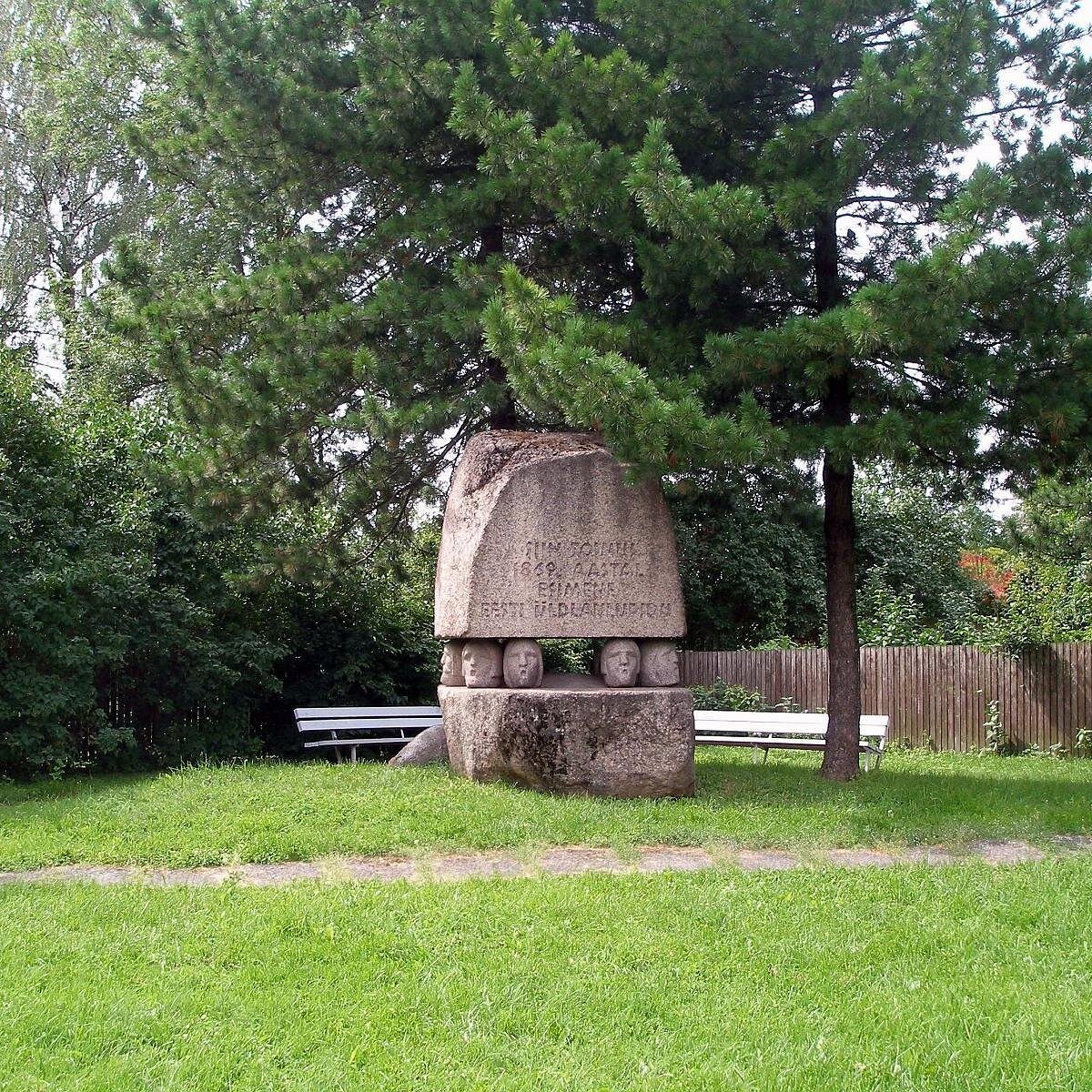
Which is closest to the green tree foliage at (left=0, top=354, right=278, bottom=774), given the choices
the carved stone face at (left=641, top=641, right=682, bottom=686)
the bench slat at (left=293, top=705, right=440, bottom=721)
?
the bench slat at (left=293, top=705, right=440, bottom=721)

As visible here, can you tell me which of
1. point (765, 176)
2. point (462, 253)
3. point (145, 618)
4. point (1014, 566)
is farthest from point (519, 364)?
point (1014, 566)

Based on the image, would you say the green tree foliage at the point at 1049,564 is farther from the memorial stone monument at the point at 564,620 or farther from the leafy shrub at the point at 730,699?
the memorial stone monument at the point at 564,620

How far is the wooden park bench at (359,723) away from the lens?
1270 centimetres

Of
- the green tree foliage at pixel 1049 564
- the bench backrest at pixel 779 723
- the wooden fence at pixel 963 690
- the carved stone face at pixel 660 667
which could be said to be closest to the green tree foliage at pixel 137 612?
the bench backrest at pixel 779 723

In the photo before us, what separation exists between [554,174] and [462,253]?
8.91 feet

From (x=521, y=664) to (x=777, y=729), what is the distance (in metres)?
5.28

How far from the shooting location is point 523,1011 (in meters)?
4.07

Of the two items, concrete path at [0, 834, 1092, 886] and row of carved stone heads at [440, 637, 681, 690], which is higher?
row of carved stone heads at [440, 637, 681, 690]

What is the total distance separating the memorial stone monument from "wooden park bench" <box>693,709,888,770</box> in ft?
12.2

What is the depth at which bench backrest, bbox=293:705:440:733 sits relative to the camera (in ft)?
41.7

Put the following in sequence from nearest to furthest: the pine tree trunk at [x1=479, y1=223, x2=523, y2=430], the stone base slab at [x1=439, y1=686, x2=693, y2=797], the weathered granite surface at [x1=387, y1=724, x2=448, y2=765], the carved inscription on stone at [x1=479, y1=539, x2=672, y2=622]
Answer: the stone base slab at [x1=439, y1=686, x2=693, y2=797] → the carved inscription on stone at [x1=479, y1=539, x2=672, y2=622] → the pine tree trunk at [x1=479, y1=223, x2=523, y2=430] → the weathered granite surface at [x1=387, y1=724, x2=448, y2=765]

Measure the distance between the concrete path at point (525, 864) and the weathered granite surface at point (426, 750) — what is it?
4.46 metres

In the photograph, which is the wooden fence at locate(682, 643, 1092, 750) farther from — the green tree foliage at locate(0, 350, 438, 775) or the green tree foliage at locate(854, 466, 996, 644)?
the green tree foliage at locate(0, 350, 438, 775)

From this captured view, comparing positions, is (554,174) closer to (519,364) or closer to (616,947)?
(519,364)
